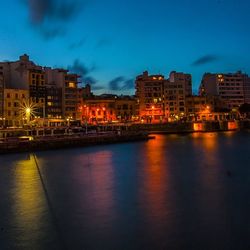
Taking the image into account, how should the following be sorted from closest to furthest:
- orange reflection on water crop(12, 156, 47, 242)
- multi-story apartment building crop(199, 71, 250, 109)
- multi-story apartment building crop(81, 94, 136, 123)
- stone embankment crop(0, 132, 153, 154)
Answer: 1. orange reflection on water crop(12, 156, 47, 242)
2. stone embankment crop(0, 132, 153, 154)
3. multi-story apartment building crop(81, 94, 136, 123)
4. multi-story apartment building crop(199, 71, 250, 109)

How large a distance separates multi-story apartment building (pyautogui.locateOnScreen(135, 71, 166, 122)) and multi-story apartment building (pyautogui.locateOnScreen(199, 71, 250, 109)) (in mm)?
33088

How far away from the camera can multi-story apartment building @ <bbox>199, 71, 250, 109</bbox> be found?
472 ft

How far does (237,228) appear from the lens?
35.1ft

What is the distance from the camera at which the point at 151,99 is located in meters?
118

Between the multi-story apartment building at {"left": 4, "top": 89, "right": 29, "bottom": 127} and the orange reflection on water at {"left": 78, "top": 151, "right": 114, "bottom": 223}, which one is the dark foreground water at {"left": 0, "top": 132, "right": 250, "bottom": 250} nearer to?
the orange reflection on water at {"left": 78, "top": 151, "right": 114, "bottom": 223}

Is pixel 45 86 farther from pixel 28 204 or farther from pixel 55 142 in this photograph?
pixel 28 204

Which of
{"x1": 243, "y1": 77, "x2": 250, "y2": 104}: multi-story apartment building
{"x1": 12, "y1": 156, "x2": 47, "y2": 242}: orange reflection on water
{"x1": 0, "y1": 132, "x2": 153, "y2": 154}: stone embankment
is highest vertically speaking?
{"x1": 243, "y1": 77, "x2": 250, "y2": 104}: multi-story apartment building

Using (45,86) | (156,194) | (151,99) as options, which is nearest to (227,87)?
(151,99)

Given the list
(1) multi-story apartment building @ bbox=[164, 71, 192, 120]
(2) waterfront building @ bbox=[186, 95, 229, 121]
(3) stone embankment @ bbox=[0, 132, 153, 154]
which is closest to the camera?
(3) stone embankment @ bbox=[0, 132, 153, 154]

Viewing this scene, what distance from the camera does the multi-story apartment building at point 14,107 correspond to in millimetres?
86188

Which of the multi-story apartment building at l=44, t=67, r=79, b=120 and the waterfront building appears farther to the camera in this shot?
the waterfront building

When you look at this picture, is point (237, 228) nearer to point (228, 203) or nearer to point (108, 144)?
point (228, 203)

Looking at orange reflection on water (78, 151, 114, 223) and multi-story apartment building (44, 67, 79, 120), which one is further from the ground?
multi-story apartment building (44, 67, 79, 120)

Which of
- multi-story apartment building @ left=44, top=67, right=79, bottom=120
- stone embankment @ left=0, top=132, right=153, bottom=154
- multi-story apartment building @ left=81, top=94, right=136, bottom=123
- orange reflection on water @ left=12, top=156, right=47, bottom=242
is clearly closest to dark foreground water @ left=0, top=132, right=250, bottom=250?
orange reflection on water @ left=12, top=156, right=47, bottom=242
